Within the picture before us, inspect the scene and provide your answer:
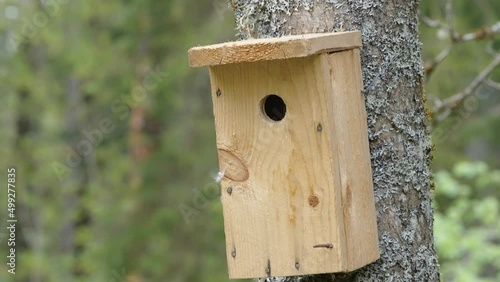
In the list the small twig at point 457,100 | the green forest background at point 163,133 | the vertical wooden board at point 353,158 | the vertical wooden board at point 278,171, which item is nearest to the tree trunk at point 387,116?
the vertical wooden board at point 353,158

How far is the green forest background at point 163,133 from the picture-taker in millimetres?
5910

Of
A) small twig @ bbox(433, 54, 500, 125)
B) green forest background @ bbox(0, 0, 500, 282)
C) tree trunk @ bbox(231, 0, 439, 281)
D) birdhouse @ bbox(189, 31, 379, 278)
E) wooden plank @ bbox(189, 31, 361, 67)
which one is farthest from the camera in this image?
green forest background @ bbox(0, 0, 500, 282)

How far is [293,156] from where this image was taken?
2.12 metres

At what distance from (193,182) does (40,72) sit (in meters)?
5.60

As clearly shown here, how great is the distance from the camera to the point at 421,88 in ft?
7.60

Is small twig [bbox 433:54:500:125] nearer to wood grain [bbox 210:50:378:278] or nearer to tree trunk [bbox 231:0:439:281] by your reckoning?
tree trunk [bbox 231:0:439:281]

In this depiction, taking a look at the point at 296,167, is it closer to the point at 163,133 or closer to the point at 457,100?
the point at 457,100

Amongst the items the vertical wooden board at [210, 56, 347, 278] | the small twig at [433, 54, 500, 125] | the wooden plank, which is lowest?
the vertical wooden board at [210, 56, 347, 278]

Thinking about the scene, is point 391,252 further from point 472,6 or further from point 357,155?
point 472,6

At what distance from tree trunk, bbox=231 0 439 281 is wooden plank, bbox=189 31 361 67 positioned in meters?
0.11

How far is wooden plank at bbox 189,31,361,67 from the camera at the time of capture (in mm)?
1956

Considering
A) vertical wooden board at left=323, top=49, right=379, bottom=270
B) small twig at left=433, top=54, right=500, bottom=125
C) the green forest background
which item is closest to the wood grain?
vertical wooden board at left=323, top=49, right=379, bottom=270

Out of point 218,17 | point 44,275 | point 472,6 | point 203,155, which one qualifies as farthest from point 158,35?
point 44,275

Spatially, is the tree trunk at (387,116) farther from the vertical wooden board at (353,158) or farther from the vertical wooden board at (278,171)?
the vertical wooden board at (278,171)
